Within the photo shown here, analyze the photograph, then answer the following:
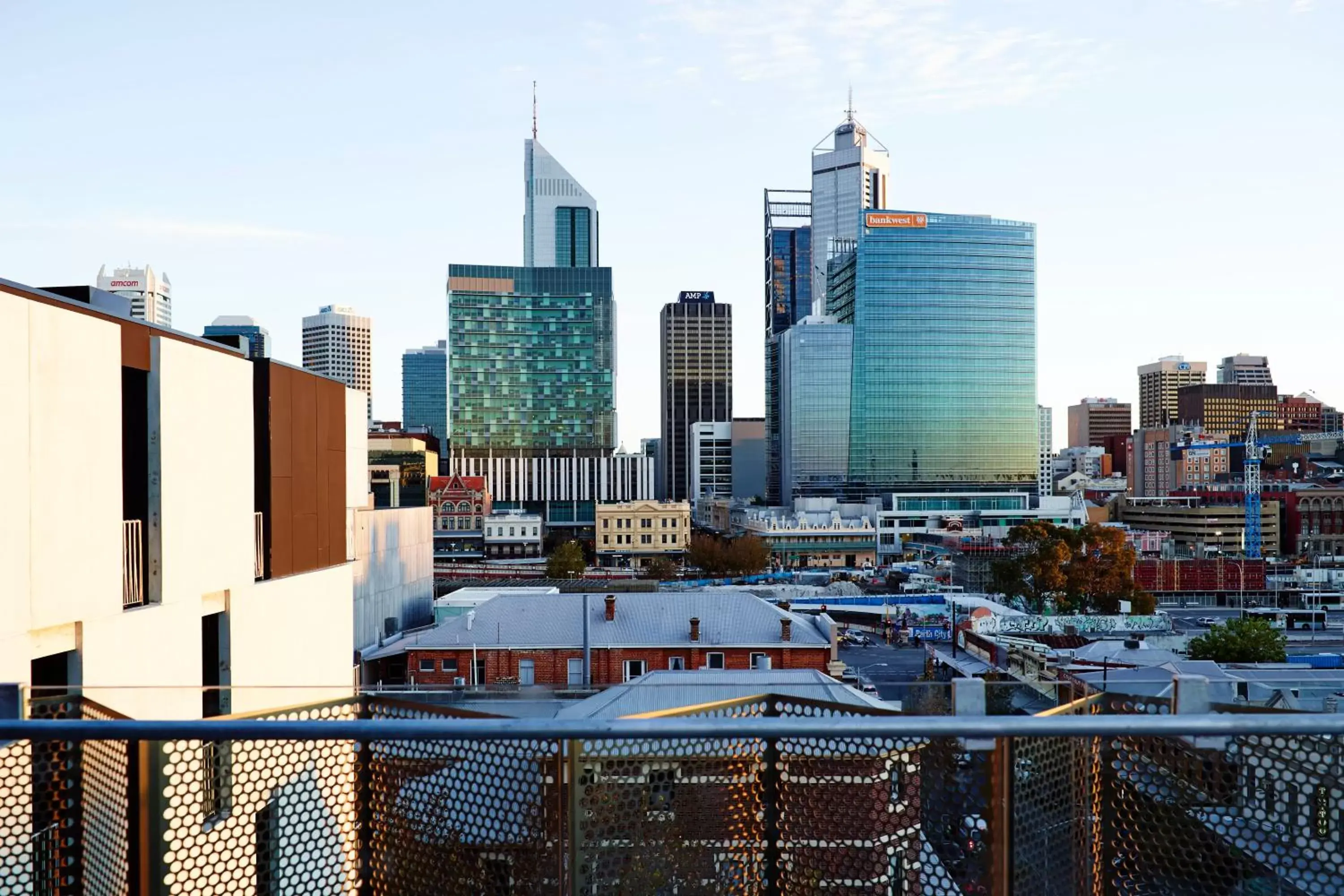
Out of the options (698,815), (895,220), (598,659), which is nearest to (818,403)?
(895,220)

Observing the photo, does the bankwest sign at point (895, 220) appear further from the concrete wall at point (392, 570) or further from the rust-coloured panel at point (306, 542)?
the rust-coloured panel at point (306, 542)

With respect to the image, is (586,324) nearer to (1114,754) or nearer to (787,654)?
(787,654)

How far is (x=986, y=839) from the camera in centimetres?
287

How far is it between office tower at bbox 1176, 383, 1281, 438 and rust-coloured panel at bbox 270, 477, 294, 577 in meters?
178

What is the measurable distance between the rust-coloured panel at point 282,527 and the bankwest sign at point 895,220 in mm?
95731

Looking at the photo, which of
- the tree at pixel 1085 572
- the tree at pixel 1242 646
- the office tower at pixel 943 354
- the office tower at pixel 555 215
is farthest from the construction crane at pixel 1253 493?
the office tower at pixel 555 215

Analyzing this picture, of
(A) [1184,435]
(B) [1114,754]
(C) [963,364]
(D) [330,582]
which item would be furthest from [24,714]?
(A) [1184,435]

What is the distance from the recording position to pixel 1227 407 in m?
166

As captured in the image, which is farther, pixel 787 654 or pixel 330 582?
pixel 787 654

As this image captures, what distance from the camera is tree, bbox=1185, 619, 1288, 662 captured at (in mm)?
29797

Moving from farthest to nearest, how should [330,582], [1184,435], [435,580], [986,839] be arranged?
1. [1184,435]
2. [435,580]
3. [330,582]
4. [986,839]

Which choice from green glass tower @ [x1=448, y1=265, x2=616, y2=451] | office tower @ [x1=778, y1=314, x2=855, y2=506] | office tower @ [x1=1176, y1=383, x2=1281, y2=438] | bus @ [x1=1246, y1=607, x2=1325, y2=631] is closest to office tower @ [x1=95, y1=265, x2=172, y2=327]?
green glass tower @ [x1=448, y1=265, x2=616, y2=451]

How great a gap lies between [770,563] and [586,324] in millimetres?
59520

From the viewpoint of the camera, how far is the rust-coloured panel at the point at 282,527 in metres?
10.7
